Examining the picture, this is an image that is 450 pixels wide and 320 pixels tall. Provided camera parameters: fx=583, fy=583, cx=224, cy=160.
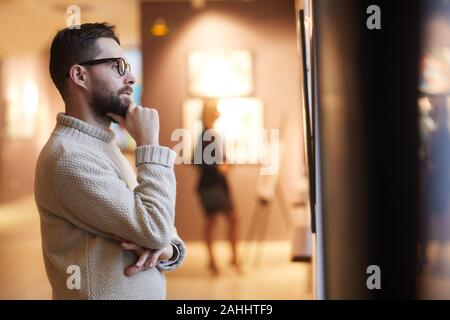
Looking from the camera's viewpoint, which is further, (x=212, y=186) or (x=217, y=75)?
(x=217, y=75)

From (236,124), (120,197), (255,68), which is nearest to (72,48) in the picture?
(120,197)

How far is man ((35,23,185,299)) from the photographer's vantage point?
3.73 feet

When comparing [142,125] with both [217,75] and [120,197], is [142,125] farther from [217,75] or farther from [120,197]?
[217,75]

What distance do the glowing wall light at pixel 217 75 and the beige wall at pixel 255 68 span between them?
0.08 m

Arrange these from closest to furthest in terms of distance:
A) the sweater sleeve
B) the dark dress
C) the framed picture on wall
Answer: the sweater sleeve, the dark dress, the framed picture on wall

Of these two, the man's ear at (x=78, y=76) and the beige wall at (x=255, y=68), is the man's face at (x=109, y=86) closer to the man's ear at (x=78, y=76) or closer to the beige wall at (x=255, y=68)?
the man's ear at (x=78, y=76)

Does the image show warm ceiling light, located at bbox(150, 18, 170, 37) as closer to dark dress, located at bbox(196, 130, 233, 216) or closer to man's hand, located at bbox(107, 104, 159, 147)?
dark dress, located at bbox(196, 130, 233, 216)

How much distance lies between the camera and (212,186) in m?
4.97

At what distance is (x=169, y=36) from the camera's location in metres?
6.18

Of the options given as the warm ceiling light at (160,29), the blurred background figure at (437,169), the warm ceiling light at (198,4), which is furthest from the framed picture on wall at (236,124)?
the blurred background figure at (437,169)

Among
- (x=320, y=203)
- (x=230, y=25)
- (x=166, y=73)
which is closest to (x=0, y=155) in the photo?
(x=166, y=73)

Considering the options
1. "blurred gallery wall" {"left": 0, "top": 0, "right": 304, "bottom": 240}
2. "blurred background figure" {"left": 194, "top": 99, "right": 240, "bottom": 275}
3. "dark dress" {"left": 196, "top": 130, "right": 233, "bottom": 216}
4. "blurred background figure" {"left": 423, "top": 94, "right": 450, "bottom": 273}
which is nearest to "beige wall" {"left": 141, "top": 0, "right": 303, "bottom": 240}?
"blurred gallery wall" {"left": 0, "top": 0, "right": 304, "bottom": 240}

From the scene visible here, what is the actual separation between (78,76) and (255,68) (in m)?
5.23
